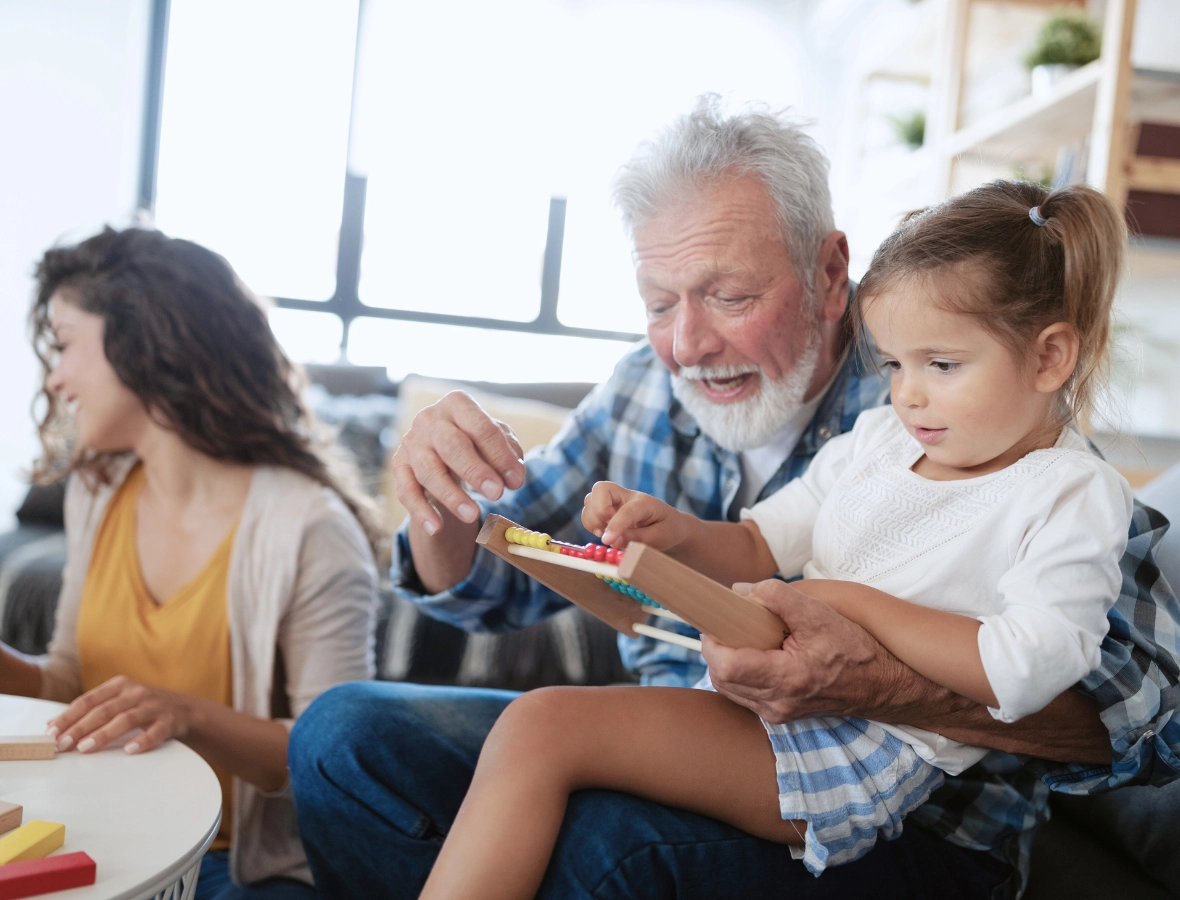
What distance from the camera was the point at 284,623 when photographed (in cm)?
152

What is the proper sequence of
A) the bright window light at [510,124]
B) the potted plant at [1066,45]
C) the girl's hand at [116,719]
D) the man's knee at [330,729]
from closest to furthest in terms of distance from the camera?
1. the girl's hand at [116,719]
2. the man's knee at [330,729]
3. the potted plant at [1066,45]
4. the bright window light at [510,124]

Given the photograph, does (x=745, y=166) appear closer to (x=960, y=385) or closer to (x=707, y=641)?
(x=960, y=385)

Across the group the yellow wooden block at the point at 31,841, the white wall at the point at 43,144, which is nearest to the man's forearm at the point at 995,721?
the yellow wooden block at the point at 31,841

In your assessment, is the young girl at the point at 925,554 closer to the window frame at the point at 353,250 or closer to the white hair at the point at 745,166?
the white hair at the point at 745,166

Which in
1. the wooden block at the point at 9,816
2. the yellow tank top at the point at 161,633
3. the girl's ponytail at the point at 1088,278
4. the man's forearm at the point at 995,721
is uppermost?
the girl's ponytail at the point at 1088,278

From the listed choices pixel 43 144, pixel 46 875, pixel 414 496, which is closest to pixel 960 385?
pixel 414 496

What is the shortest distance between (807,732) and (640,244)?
0.67 meters

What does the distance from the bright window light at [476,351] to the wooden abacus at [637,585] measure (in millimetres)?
4038

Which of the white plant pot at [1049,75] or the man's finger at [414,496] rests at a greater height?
the white plant pot at [1049,75]

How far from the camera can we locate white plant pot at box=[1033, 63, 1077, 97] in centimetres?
270

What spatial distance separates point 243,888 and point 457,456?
2.72ft

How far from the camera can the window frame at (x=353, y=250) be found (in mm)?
4645

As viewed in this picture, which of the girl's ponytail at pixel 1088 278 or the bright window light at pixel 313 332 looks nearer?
the girl's ponytail at pixel 1088 278

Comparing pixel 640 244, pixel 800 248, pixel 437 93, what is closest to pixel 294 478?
pixel 640 244
